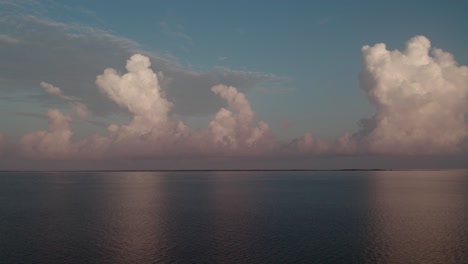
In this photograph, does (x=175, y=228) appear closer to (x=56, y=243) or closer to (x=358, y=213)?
(x=56, y=243)

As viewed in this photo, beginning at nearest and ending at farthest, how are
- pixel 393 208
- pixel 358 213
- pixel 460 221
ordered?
pixel 460 221
pixel 358 213
pixel 393 208

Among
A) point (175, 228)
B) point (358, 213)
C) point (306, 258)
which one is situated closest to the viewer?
point (306, 258)

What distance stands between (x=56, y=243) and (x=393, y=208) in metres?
86.8

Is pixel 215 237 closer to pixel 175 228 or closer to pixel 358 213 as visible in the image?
pixel 175 228

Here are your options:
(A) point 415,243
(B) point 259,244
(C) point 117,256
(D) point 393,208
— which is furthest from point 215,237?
(D) point 393,208

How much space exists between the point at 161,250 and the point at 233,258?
1182 centimetres

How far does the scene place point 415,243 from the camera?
61438 millimetres

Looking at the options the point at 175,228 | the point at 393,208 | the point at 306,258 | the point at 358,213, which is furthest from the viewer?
the point at 393,208

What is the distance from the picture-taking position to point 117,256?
179ft

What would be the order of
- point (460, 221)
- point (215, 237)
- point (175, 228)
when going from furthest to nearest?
point (460, 221), point (175, 228), point (215, 237)

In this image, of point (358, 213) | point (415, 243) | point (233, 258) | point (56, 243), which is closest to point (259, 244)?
point (233, 258)

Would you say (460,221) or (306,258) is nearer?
(306,258)

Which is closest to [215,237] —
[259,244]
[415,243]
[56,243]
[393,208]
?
[259,244]

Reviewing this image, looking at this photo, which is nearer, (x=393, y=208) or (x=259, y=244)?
(x=259, y=244)
